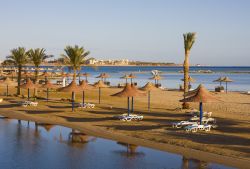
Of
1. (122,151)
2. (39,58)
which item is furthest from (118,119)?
(39,58)

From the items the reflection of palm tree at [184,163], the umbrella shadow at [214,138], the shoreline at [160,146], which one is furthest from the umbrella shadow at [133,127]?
the reflection of palm tree at [184,163]

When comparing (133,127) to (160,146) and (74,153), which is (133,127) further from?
(74,153)

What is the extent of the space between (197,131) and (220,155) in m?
4.05

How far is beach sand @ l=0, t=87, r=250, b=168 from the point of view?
52.1 feet

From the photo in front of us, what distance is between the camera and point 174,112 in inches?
1064

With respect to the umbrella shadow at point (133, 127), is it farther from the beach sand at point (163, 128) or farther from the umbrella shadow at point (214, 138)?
the umbrella shadow at point (214, 138)

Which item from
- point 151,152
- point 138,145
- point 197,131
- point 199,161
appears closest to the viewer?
point 199,161

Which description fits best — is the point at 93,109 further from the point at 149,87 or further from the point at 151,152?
the point at 151,152

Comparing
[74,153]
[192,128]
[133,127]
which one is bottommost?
[74,153]

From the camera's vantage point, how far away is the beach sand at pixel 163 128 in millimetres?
15888

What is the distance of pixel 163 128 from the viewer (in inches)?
805

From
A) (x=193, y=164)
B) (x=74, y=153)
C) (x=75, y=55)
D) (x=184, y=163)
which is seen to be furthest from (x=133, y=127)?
(x=75, y=55)

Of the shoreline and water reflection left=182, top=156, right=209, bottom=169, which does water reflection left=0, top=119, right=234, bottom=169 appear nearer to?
water reflection left=182, top=156, right=209, bottom=169

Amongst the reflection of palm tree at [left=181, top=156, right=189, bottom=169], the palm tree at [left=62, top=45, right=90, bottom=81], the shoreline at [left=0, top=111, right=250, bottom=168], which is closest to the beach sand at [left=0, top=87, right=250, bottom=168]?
the shoreline at [left=0, top=111, right=250, bottom=168]
